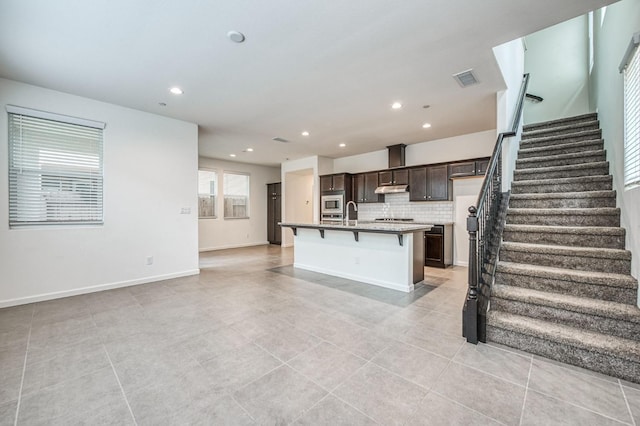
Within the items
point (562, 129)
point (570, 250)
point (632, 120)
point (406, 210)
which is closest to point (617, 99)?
point (632, 120)

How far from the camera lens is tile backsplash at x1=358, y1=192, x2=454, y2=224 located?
606 cm

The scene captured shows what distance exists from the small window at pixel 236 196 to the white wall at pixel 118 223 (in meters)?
3.69

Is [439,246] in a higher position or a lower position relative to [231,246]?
higher

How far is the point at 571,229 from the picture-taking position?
2.76 m

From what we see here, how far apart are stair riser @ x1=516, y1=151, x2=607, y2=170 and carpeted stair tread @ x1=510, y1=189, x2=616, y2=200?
25.6 inches

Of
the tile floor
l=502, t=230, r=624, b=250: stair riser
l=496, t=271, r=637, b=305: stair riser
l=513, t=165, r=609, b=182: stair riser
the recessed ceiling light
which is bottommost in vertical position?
the tile floor

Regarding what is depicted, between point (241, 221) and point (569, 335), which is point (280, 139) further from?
point (569, 335)

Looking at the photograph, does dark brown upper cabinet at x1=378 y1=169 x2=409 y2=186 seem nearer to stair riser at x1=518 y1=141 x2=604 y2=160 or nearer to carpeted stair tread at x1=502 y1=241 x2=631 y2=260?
stair riser at x1=518 y1=141 x2=604 y2=160

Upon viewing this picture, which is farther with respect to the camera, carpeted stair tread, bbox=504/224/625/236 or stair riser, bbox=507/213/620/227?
stair riser, bbox=507/213/620/227

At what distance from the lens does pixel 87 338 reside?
8.27ft

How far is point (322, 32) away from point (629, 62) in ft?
8.98

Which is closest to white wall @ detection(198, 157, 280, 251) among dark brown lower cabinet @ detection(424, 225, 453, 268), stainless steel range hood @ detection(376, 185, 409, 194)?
stainless steel range hood @ detection(376, 185, 409, 194)

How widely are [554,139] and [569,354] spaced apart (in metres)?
3.41

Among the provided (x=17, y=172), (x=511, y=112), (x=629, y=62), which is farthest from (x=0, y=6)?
(x=511, y=112)
